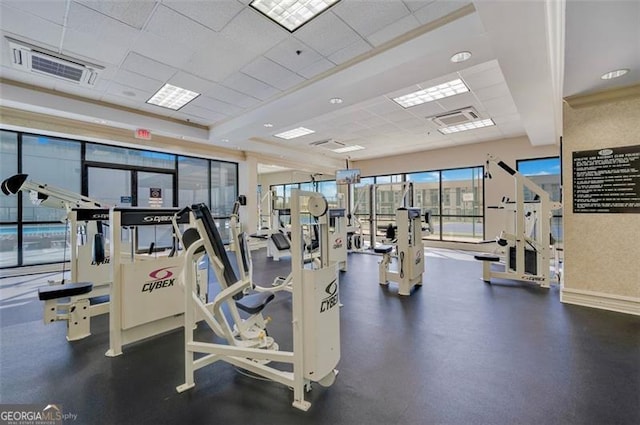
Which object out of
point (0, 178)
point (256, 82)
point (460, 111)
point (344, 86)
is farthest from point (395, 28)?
point (0, 178)

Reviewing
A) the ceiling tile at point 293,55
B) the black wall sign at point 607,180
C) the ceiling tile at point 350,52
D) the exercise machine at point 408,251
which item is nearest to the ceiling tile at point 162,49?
the ceiling tile at point 293,55

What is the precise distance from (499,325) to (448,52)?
9.73ft

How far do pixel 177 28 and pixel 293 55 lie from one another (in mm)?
1284

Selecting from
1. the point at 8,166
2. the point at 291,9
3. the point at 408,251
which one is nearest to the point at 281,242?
the point at 408,251

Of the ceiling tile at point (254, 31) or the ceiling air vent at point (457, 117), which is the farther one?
the ceiling air vent at point (457, 117)

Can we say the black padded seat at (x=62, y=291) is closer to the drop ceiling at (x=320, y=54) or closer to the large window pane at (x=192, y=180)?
the drop ceiling at (x=320, y=54)

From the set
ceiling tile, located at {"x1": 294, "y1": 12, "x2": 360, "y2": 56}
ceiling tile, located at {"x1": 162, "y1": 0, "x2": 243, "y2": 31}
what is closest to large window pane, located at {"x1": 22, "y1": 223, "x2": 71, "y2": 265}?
ceiling tile, located at {"x1": 162, "y1": 0, "x2": 243, "y2": 31}

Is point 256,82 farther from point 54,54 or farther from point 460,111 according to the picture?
point 460,111

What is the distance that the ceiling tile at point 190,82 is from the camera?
4055mm

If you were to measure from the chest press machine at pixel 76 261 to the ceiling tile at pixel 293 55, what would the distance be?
106 inches

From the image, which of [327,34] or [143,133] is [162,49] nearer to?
[327,34]

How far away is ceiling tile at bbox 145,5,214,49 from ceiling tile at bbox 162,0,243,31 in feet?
0.26

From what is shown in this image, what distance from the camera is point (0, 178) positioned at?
5215 millimetres

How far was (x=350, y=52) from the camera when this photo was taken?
3.47 m
